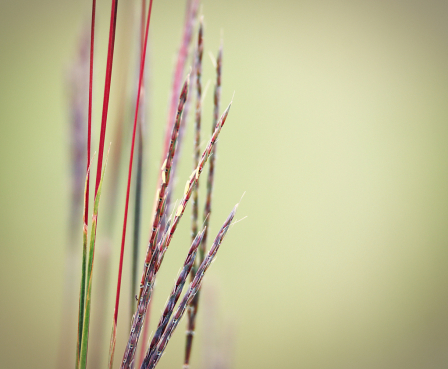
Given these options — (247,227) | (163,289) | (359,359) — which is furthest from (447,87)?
(163,289)

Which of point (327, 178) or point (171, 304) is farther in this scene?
point (327, 178)

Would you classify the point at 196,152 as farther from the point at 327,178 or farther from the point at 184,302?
the point at 327,178

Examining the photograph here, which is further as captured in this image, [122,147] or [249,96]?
[249,96]

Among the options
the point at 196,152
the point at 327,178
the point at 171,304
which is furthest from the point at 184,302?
the point at 327,178

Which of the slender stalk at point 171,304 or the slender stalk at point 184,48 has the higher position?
the slender stalk at point 184,48

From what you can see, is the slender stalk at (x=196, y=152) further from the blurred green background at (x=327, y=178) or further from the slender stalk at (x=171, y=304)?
the blurred green background at (x=327, y=178)

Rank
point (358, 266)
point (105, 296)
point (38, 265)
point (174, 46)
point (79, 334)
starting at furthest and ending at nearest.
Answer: point (358, 266), point (174, 46), point (38, 265), point (105, 296), point (79, 334)

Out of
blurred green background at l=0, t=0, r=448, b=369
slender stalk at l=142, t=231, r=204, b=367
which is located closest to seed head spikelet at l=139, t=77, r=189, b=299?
slender stalk at l=142, t=231, r=204, b=367

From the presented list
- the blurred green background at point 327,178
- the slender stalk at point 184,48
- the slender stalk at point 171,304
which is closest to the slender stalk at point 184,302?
the slender stalk at point 171,304

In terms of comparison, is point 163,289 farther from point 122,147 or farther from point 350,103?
point 350,103
